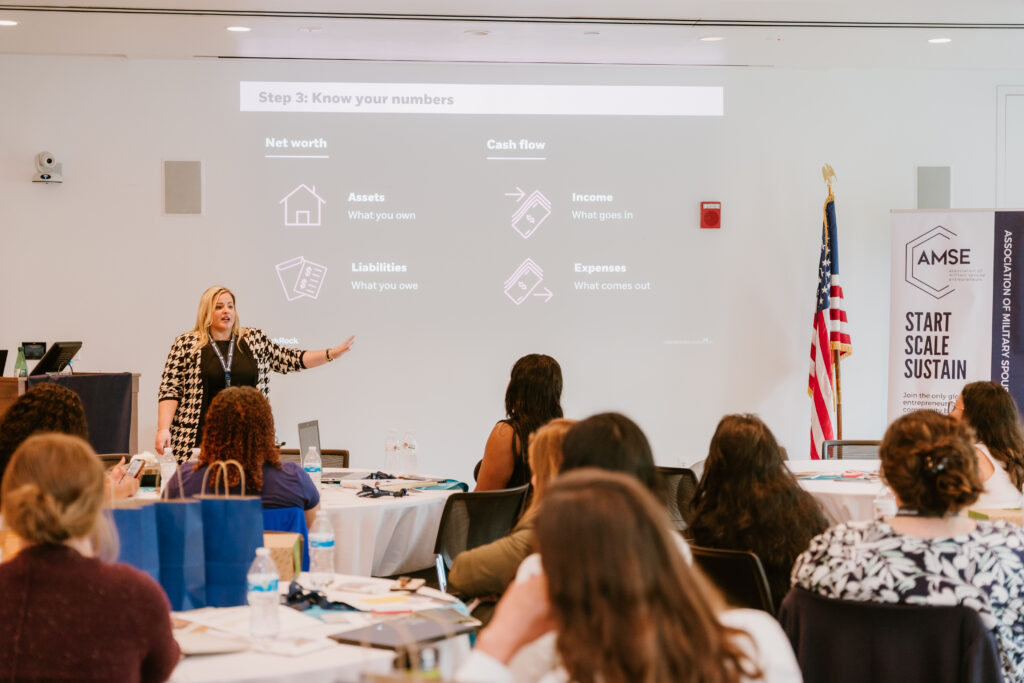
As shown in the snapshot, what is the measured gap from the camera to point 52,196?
706cm

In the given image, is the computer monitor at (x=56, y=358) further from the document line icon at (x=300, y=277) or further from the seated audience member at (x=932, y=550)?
the seated audience member at (x=932, y=550)

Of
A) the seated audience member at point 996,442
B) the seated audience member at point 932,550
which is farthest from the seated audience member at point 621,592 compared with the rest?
the seated audience member at point 996,442

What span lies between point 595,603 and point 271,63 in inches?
252

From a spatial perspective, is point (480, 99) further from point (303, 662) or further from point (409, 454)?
point (303, 662)

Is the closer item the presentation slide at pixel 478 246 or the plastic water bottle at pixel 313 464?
the plastic water bottle at pixel 313 464

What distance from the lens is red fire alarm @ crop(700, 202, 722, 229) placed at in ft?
23.7

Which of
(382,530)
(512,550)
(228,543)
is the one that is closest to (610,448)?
(512,550)

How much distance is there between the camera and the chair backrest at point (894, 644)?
2.22 metres

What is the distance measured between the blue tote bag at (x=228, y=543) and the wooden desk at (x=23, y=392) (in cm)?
291

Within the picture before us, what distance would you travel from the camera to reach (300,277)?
7.12 metres

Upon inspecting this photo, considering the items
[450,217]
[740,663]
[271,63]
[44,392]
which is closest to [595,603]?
[740,663]

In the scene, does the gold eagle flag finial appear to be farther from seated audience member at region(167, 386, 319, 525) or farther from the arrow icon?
seated audience member at region(167, 386, 319, 525)

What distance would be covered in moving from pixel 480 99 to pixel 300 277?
71.1 inches

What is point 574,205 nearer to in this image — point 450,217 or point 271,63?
point 450,217
